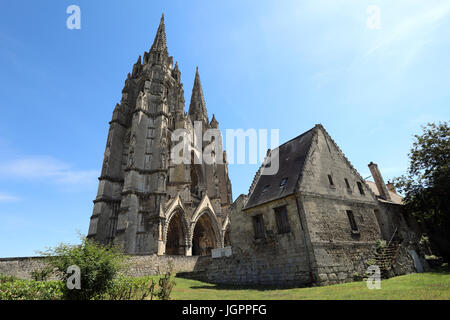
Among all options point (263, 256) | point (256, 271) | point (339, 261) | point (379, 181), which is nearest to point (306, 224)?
point (339, 261)

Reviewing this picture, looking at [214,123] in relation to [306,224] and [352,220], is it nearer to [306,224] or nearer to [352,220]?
[352,220]

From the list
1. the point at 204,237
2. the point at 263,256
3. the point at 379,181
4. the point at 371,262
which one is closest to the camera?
the point at 371,262

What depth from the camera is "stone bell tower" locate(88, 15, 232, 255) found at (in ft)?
75.3

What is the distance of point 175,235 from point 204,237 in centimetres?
389

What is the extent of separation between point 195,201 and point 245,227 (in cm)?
1867

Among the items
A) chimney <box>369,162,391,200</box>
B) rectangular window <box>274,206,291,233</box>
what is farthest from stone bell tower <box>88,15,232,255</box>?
chimney <box>369,162,391,200</box>

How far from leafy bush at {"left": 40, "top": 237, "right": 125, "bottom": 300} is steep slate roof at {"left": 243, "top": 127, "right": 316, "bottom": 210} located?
8.70 m

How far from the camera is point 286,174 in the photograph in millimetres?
14117

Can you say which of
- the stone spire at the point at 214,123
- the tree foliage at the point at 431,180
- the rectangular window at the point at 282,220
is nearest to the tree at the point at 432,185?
the tree foliage at the point at 431,180

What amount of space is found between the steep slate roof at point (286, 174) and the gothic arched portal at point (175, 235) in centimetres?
1301

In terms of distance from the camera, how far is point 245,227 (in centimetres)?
1412

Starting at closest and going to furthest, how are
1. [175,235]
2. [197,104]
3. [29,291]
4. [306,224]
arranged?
[29,291] < [306,224] < [175,235] < [197,104]

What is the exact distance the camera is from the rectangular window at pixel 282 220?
11987mm
